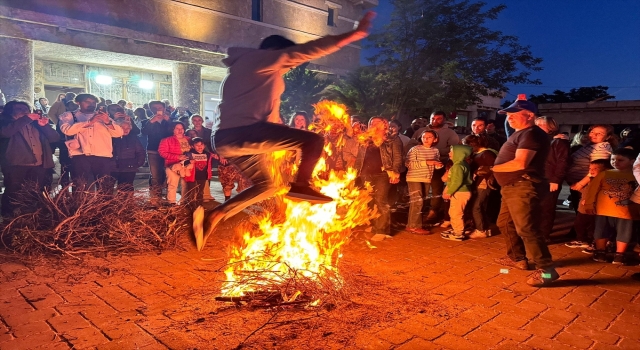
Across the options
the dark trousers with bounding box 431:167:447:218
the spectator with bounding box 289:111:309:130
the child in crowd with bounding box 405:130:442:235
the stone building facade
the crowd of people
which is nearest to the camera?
the crowd of people

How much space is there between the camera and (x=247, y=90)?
3758mm

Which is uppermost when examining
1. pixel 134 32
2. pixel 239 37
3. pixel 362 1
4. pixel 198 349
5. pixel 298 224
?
pixel 362 1

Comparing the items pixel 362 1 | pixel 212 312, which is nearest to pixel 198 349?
pixel 212 312

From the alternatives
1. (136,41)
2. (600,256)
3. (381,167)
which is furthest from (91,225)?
(136,41)

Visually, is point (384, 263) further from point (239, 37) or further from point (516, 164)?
point (239, 37)

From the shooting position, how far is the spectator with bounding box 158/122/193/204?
799 cm

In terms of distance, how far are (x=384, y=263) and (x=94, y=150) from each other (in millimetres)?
5621

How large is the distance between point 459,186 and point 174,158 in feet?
17.7

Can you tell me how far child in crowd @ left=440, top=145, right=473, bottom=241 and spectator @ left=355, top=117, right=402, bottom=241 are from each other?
896 millimetres

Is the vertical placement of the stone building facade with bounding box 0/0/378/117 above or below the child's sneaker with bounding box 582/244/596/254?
above

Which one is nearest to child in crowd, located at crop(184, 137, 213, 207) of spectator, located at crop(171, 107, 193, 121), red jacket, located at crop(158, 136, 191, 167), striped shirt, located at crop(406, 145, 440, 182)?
red jacket, located at crop(158, 136, 191, 167)

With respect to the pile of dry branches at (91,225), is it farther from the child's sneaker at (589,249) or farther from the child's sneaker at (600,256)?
the child's sneaker at (589,249)

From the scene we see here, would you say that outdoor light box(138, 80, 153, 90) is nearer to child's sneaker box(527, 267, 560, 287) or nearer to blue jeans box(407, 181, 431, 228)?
blue jeans box(407, 181, 431, 228)

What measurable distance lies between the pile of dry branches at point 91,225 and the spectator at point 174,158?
6.53ft
